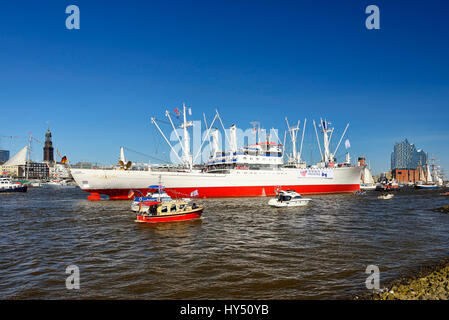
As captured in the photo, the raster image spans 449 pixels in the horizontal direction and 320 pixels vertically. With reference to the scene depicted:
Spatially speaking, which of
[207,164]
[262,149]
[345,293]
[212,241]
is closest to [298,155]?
[262,149]

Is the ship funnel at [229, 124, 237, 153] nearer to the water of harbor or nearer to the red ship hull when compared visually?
the red ship hull

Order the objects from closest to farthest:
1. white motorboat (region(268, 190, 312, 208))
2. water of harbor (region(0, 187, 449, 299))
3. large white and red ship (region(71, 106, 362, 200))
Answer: water of harbor (region(0, 187, 449, 299)) → white motorboat (region(268, 190, 312, 208)) → large white and red ship (region(71, 106, 362, 200))

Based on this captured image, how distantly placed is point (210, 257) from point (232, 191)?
157 ft

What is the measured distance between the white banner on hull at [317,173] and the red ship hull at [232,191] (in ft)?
9.05

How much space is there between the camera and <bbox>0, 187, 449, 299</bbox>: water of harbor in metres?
13.1

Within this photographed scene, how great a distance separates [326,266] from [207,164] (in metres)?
66.2

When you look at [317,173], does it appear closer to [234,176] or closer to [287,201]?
[234,176]

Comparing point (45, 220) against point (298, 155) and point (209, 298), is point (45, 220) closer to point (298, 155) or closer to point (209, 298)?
point (209, 298)

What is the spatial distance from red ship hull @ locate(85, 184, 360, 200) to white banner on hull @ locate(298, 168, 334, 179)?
9.05 ft

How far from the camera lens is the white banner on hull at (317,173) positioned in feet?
245

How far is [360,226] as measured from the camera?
29.3m

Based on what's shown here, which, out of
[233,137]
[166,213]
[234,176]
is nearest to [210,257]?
[166,213]

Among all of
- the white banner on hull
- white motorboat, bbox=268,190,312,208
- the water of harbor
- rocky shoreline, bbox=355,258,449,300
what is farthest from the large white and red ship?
rocky shoreline, bbox=355,258,449,300

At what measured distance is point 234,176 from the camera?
6556 centimetres
